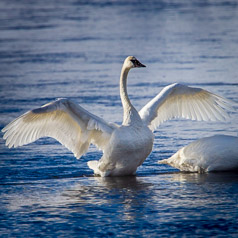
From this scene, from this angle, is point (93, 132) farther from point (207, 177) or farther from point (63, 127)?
point (207, 177)

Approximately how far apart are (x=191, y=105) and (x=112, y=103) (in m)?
4.07

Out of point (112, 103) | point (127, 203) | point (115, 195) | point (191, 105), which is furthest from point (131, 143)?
point (112, 103)

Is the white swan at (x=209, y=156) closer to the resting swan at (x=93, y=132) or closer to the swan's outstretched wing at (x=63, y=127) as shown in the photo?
the resting swan at (x=93, y=132)

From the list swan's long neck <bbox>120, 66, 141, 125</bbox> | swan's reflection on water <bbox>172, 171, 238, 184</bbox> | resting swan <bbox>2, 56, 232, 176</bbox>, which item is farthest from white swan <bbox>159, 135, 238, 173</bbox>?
swan's long neck <bbox>120, 66, 141, 125</bbox>

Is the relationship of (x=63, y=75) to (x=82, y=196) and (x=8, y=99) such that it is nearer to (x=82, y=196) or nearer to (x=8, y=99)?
(x=8, y=99)

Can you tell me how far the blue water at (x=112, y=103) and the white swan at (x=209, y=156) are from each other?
0.16 m

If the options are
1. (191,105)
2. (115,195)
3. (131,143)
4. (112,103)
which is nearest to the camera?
(115,195)

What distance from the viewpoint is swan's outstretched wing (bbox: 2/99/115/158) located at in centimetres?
948

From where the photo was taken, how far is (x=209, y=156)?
31.7 ft

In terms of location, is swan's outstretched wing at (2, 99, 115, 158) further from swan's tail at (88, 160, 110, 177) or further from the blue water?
the blue water

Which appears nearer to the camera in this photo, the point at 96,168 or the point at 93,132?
the point at 96,168

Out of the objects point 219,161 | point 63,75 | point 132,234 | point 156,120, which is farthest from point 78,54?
point 132,234

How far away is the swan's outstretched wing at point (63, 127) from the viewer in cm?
948

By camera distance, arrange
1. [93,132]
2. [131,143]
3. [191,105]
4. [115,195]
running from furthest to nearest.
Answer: [191,105] → [93,132] → [131,143] → [115,195]
